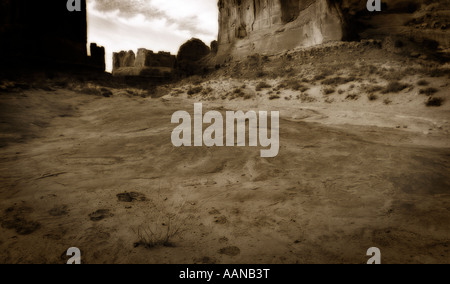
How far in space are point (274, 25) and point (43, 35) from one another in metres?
18.7

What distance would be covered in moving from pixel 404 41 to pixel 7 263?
21.0m

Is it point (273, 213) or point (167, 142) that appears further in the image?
point (167, 142)

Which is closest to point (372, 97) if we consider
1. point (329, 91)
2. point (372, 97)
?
point (372, 97)

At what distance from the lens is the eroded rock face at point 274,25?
17.5 meters

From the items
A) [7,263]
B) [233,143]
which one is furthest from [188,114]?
[7,263]

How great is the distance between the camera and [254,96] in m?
15.6

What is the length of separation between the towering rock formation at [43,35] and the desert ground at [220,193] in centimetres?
1350

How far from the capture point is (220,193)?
3.61 metres

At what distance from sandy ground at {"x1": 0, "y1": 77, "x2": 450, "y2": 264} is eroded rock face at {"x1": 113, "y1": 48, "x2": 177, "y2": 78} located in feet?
78.0

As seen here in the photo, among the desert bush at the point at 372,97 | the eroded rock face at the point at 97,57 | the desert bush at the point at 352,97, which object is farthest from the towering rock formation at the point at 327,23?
the eroded rock face at the point at 97,57

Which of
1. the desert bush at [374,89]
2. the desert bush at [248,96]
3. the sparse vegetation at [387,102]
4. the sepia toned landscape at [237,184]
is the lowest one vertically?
the sepia toned landscape at [237,184]

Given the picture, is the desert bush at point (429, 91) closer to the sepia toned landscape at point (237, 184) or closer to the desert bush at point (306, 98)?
the sepia toned landscape at point (237, 184)

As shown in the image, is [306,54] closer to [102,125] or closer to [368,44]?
[368,44]

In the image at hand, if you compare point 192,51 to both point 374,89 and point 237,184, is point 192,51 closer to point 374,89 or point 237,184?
point 374,89
